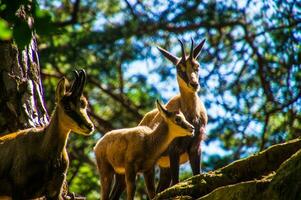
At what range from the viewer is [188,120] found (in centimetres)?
1109

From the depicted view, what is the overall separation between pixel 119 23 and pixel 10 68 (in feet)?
30.9

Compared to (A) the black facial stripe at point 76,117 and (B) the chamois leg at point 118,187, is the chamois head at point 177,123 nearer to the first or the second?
(B) the chamois leg at point 118,187

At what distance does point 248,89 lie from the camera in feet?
56.5

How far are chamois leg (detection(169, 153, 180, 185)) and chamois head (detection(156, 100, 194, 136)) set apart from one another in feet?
1.21

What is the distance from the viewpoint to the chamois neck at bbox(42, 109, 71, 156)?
786 centimetres

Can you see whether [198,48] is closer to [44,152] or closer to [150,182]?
[150,182]

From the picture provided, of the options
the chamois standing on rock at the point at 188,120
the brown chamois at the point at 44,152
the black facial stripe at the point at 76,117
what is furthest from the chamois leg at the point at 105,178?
the black facial stripe at the point at 76,117

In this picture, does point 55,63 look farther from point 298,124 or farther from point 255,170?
point 255,170

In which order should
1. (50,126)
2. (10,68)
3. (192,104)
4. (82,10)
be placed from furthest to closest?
(82,10) < (192,104) < (10,68) < (50,126)

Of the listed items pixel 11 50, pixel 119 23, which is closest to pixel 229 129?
pixel 119 23

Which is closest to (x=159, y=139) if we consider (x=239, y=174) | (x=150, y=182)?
(x=150, y=182)

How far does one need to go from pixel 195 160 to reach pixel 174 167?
1.83 feet

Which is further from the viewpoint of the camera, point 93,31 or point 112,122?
point 93,31

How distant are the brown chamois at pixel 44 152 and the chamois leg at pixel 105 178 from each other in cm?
214
